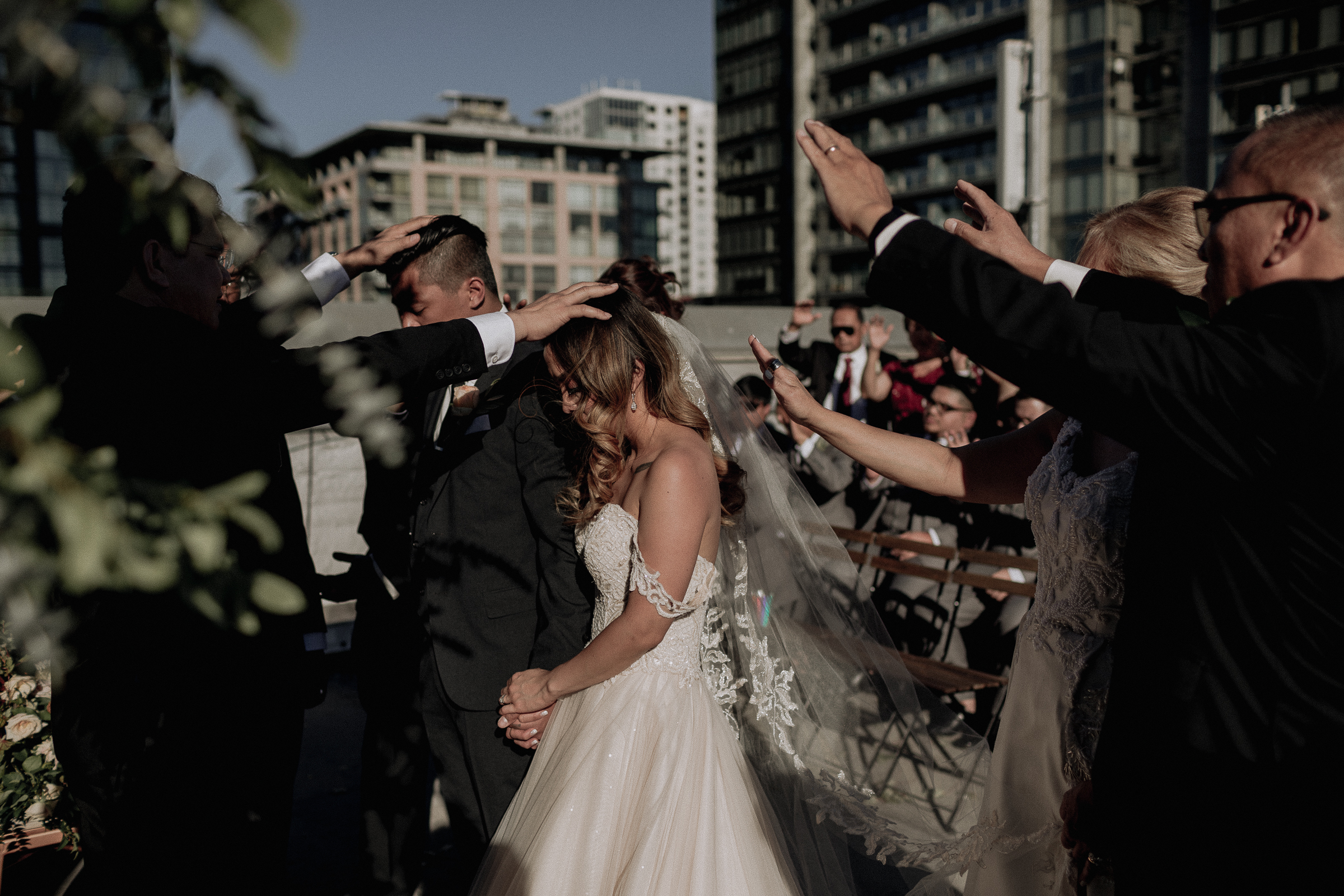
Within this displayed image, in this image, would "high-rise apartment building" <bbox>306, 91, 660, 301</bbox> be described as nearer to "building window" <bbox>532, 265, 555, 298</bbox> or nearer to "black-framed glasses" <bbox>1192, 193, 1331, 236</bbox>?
"building window" <bbox>532, 265, 555, 298</bbox>

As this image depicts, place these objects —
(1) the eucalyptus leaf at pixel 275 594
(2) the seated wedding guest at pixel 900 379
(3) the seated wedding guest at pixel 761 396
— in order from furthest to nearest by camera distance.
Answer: (2) the seated wedding guest at pixel 900 379 → (3) the seated wedding guest at pixel 761 396 → (1) the eucalyptus leaf at pixel 275 594

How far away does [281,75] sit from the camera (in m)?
0.65

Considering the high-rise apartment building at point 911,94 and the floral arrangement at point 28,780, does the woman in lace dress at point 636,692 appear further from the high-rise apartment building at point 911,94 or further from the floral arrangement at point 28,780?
the high-rise apartment building at point 911,94

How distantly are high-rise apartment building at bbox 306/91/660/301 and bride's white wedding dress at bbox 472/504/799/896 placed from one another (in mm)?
85631

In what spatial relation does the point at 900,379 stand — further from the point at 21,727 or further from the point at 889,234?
the point at 21,727

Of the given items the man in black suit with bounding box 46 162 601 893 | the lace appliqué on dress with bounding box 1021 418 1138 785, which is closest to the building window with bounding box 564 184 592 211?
the man in black suit with bounding box 46 162 601 893

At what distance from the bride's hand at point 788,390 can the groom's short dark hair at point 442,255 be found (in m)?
1.09

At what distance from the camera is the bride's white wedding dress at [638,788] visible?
223 cm

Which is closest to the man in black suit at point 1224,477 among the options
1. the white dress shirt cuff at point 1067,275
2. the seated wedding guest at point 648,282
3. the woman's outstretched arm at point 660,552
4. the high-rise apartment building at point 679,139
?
the white dress shirt cuff at point 1067,275

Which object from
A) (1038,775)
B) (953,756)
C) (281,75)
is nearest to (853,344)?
(953,756)

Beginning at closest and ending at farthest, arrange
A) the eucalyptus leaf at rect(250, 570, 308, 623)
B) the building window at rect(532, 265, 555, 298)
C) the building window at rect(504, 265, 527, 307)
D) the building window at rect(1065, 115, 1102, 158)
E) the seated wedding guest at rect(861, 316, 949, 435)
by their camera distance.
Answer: the eucalyptus leaf at rect(250, 570, 308, 623), the seated wedding guest at rect(861, 316, 949, 435), the building window at rect(1065, 115, 1102, 158), the building window at rect(504, 265, 527, 307), the building window at rect(532, 265, 555, 298)

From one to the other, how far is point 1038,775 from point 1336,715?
874 mm

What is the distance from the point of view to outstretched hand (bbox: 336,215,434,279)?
2.93 meters

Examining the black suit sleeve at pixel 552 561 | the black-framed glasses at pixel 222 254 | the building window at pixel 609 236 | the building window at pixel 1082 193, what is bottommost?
the black suit sleeve at pixel 552 561
